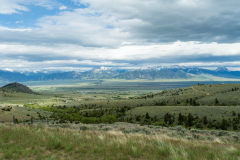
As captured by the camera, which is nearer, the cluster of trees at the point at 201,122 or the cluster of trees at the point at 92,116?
the cluster of trees at the point at 201,122

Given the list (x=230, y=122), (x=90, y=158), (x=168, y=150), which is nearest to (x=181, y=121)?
(x=230, y=122)

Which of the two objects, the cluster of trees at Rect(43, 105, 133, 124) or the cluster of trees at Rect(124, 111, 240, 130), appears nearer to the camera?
the cluster of trees at Rect(124, 111, 240, 130)

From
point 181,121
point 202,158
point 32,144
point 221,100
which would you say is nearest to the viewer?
point 202,158

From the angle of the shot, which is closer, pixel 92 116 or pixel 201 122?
pixel 201 122

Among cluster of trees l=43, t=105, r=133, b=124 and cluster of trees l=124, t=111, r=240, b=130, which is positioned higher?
cluster of trees l=124, t=111, r=240, b=130

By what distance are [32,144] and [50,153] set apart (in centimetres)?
217

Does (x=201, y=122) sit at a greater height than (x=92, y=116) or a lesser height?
greater

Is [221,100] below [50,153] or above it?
below

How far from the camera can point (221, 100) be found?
59.4 m

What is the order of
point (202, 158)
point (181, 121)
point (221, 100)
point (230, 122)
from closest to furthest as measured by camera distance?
point (202, 158) → point (230, 122) → point (181, 121) → point (221, 100)

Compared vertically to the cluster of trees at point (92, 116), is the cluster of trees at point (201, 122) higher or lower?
higher

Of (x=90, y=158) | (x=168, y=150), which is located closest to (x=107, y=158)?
(x=90, y=158)

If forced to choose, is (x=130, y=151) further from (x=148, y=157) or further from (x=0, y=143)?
(x=0, y=143)

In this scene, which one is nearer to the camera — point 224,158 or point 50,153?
point 224,158
